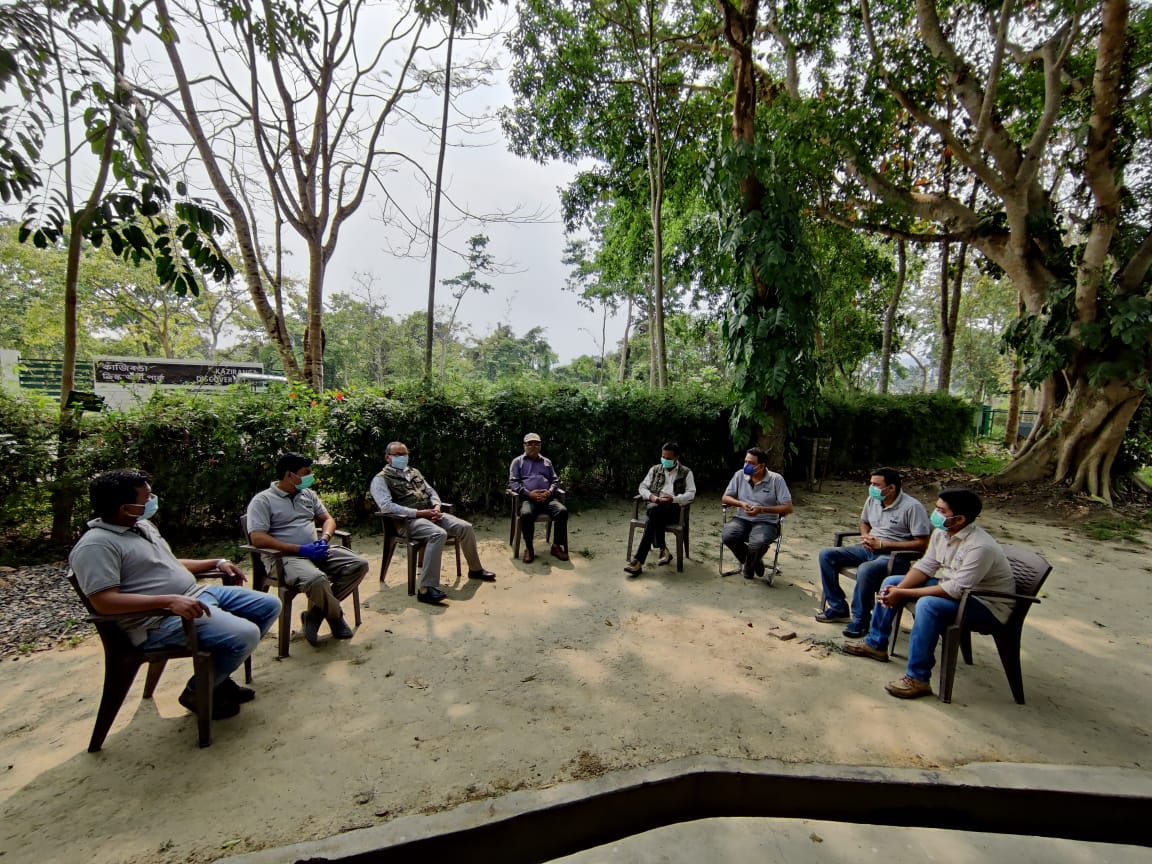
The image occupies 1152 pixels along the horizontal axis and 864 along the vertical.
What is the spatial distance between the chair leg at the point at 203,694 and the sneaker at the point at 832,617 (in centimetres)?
397

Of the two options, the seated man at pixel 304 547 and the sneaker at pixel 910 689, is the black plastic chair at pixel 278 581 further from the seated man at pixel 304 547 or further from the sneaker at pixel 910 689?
the sneaker at pixel 910 689

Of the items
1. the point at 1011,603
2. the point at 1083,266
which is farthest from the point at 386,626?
the point at 1083,266

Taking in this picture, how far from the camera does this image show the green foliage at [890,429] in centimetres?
1024

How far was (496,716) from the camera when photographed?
8.87 ft

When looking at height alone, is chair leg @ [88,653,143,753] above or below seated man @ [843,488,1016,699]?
below

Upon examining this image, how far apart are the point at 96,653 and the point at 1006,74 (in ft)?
47.7

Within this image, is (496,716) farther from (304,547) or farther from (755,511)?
(755,511)

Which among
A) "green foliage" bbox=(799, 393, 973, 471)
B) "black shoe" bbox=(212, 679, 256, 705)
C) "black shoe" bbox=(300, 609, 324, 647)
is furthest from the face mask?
"green foliage" bbox=(799, 393, 973, 471)

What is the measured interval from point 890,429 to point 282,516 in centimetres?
1195

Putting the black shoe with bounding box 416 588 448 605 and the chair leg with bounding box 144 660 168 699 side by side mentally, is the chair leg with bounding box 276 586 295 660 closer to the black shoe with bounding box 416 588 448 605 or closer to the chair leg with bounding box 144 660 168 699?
the chair leg with bounding box 144 660 168 699

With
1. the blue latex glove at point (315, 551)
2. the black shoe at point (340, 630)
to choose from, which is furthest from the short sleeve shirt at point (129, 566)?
the black shoe at point (340, 630)

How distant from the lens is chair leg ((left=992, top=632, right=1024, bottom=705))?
2.88m

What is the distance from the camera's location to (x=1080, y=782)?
2.29 m

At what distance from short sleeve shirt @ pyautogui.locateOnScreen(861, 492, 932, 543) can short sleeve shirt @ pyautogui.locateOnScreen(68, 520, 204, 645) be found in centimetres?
453
